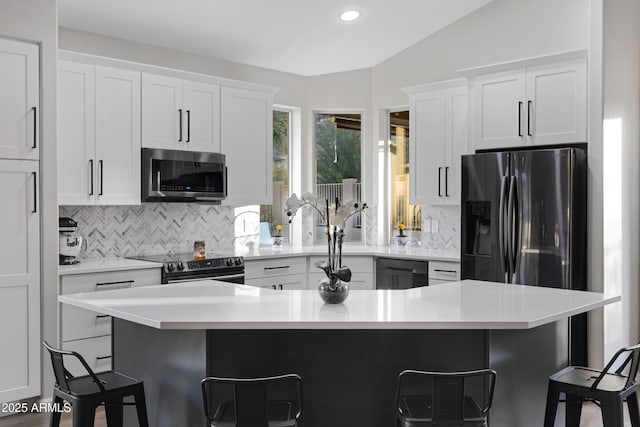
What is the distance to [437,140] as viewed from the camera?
5.51 metres

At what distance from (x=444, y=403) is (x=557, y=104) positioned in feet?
9.87

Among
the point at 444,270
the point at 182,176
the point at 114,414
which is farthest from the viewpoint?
the point at 444,270

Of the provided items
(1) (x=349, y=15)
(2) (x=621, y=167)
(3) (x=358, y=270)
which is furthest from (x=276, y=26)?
(2) (x=621, y=167)

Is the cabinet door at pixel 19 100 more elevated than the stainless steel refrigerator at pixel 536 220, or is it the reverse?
the cabinet door at pixel 19 100

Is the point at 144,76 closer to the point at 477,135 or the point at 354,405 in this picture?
the point at 477,135

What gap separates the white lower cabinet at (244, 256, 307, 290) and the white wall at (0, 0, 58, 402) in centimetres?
164

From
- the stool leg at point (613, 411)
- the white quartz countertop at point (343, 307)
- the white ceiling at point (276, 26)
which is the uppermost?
the white ceiling at point (276, 26)

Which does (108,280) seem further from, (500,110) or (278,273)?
(500,110)

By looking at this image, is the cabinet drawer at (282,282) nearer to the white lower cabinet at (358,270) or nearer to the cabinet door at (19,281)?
the white lower cabinet at (358,270)

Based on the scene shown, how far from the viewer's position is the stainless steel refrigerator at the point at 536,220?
4211mm

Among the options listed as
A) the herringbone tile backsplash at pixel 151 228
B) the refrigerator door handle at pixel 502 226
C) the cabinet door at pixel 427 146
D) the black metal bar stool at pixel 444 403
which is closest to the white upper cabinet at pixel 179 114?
the herringbone tile backsplash at pixel 151 228

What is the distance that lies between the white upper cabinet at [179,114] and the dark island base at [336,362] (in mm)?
2473

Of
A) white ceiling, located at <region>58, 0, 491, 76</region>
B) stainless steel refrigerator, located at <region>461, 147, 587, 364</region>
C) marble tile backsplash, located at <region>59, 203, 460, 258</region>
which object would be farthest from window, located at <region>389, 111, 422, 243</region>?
stainless steel refrigerator, located at <region>461, 147, 587, 364</region>

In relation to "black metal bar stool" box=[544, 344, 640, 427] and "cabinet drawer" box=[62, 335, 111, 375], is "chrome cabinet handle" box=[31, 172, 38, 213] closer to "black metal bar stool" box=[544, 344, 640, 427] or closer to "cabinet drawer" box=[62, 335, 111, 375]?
"cabinet drawer" box=[62, 335, 111, 375]
